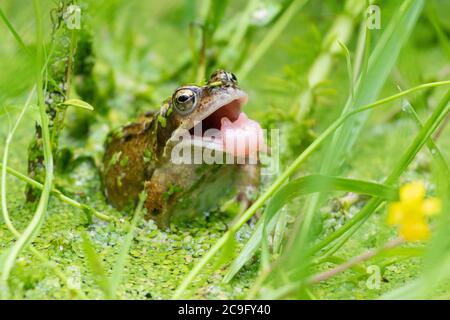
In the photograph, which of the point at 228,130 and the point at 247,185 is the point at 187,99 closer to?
the point at 228,130

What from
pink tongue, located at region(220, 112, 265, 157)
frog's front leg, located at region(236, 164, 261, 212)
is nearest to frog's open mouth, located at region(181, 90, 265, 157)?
pink tongue, located at region(220, 112, 265, 157)

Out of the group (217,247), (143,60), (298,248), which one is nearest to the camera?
(298,248)

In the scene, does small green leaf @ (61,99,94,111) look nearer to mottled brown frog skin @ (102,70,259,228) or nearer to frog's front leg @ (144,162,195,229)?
mottled brown frog skin @ (102,70,259,228)

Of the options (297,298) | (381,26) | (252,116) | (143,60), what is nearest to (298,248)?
(297,298)

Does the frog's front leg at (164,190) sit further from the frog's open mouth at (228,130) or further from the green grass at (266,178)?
the frog's open mouth at (228,130)

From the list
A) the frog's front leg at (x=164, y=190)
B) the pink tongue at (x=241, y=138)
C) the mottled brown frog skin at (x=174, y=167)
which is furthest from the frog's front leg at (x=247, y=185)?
the pink tongue at (x=241, y=138)
